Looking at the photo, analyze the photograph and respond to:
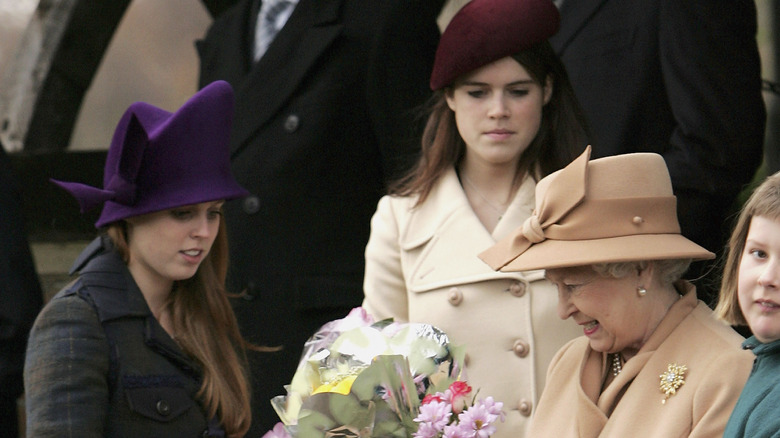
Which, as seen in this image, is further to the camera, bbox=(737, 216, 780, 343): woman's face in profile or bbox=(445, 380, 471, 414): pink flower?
bbox=(445, 380, 471, 414): pink flower

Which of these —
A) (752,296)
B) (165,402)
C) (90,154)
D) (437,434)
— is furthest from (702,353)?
(90,154)

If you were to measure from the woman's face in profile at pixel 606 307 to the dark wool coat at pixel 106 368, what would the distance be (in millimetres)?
1087

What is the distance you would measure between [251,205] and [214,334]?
782 millimetres

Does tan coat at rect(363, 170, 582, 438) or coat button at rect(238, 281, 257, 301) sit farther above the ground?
tan coat at rect(363, 170, 582, 438)

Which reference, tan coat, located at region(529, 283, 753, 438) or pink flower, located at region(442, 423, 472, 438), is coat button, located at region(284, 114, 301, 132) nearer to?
tan coat, located at region(529, 283, 753, 438)

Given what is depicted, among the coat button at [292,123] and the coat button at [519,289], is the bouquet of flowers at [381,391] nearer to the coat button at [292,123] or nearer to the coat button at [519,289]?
the coat button at [519,289]

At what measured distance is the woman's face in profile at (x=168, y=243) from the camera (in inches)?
135

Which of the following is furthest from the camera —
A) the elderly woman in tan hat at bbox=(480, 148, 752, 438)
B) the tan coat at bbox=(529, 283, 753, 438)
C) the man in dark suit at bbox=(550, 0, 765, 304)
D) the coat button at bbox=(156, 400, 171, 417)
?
the man in dark suit at bbox=(550, 0, 765, 304)

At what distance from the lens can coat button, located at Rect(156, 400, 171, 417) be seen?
A: 3275 mm

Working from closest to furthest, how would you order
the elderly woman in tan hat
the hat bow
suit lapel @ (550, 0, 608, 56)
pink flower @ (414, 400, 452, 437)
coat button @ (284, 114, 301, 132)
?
pink flower @ (414, 400, 452, 437)
the elderly woman in tan hat
the hat bow
suit lapel @ (550, 0, 608, 56)
coat button @ (284, 114, 301, 132)

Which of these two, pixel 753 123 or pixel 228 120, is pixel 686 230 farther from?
pixel 228 120

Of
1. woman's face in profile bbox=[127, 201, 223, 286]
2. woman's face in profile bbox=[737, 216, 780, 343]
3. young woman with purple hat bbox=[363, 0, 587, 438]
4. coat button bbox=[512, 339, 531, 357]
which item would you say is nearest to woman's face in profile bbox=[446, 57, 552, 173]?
young woman with purple hat bbox=[363, 0, 587, 438]

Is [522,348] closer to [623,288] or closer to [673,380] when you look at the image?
[623,288]

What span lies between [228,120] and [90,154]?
312 cm
